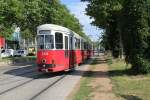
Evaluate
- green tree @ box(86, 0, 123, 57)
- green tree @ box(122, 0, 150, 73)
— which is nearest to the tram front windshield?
green tree @ box(122, 0, 150, 73)

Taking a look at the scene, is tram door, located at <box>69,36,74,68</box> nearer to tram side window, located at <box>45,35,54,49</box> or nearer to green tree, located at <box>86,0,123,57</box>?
tram side window, located at <box>45,35,54,49</box>

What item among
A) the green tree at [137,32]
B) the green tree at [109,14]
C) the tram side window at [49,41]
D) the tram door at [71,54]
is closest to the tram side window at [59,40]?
the tram side window at [49,41]

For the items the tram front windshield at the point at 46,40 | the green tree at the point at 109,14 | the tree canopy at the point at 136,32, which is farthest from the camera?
the green tree at the point at 109,14

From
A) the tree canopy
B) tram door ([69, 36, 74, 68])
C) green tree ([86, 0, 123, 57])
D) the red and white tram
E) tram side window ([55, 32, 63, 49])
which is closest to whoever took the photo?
the tree canopy

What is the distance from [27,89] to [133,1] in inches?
336

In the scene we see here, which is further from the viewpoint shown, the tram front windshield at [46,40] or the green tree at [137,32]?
the tram front windshield at [46,40]

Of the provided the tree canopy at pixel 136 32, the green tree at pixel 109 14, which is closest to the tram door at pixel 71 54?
the tree canopy at pixel 136 32

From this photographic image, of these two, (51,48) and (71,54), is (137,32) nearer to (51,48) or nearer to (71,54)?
(51,48)

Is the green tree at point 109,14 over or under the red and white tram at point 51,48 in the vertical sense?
over

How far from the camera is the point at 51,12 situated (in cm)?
7812

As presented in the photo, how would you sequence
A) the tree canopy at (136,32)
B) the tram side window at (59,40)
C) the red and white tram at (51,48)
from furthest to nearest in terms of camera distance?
the tram side window at (59,40), the red and white tram at (51,48), the tree canopy at (136,32)

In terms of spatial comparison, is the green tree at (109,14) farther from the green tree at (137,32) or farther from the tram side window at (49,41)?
the green tree at (137,32)

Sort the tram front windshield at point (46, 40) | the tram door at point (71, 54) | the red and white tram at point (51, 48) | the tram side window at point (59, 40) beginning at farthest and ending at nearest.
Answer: the tram door at point (71, 54) < the tram side window at point (59, 40) < the tram front windshield at point (46, 40) < the red and white tram at point (51, 48)

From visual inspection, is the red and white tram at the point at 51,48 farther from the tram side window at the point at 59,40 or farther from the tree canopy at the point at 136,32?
the tree canopy at the point at 136,32
